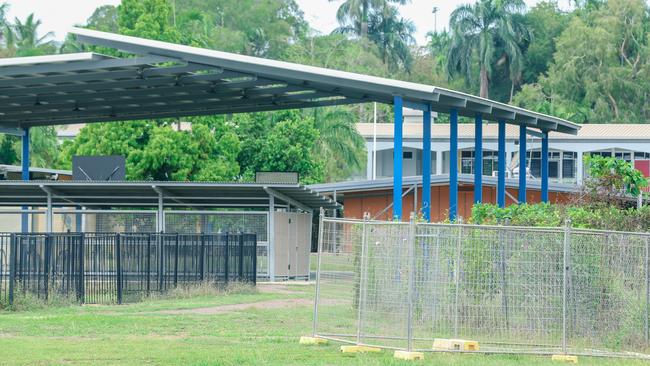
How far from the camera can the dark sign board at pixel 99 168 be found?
41.3 metres

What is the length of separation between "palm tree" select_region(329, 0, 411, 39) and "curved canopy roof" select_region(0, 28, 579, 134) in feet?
197

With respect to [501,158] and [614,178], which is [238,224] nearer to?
[501,158]

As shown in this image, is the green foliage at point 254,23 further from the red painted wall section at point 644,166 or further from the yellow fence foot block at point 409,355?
the yellow fence foot block at point 409,355

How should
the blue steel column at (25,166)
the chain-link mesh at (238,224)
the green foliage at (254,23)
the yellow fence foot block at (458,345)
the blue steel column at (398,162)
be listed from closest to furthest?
the yellow fence foot block at (458,345) < the blue steel column at (398,162) < the chain-link mesh at (238,224) < the blue steel column at (25,166) < the green foliage at (254,23)

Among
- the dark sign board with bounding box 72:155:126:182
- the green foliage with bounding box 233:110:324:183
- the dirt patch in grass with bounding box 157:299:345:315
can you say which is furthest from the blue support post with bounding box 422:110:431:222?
the green foliage with bounding box 233:110:324:183

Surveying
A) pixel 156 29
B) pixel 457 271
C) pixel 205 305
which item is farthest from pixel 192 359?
pixel 156 29

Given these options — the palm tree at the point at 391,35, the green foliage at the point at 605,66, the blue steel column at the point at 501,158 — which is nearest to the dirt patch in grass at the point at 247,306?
the blue steel column at the point at 501,158

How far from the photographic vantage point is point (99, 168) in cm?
4153

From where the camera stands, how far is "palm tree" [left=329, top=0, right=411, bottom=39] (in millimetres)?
102688

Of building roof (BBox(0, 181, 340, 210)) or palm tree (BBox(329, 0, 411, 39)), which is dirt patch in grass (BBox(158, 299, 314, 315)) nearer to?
building roof (BBox(0, 181, 340, 210))

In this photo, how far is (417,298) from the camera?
16.8m

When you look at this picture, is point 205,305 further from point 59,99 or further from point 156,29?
point 156,29

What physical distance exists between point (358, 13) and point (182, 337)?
85.0m

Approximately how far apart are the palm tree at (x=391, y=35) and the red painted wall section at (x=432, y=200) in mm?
49809
